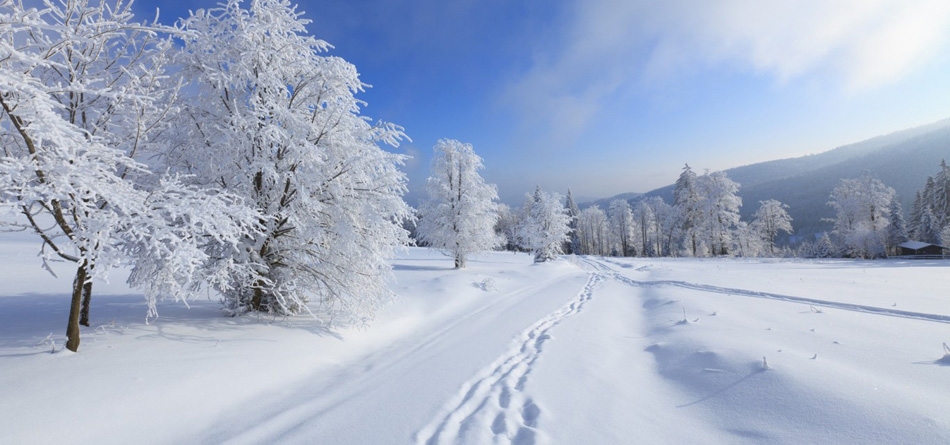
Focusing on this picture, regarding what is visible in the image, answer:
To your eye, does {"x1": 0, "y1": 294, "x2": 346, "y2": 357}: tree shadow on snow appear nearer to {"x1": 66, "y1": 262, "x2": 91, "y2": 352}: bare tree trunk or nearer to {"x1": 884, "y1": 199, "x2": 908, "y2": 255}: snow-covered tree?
{"x1": 66, "y1": 262, "x2": 91, "y2": 352}: bare tree trunk

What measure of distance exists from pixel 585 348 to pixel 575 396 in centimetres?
224

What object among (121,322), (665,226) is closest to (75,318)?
(121,322)

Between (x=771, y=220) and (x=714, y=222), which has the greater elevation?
(x=771, y=220)

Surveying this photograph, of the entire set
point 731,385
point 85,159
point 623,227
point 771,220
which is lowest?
point 731,385

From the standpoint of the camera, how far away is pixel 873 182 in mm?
37094

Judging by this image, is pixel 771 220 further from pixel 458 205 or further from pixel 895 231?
pixel 458 205

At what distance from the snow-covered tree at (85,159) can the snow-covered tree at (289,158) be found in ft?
3.93

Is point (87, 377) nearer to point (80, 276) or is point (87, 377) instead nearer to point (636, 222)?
point (80, 276)

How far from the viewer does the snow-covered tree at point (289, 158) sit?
6.65 metres

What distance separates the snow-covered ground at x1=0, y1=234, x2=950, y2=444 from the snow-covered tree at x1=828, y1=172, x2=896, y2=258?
3871 centimetres

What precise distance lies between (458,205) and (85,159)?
20739 millimetres

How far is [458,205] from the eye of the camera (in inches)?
956

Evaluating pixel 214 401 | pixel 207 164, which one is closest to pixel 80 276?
pixel 214 401

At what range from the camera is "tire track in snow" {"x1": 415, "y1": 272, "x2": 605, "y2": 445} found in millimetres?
3516
